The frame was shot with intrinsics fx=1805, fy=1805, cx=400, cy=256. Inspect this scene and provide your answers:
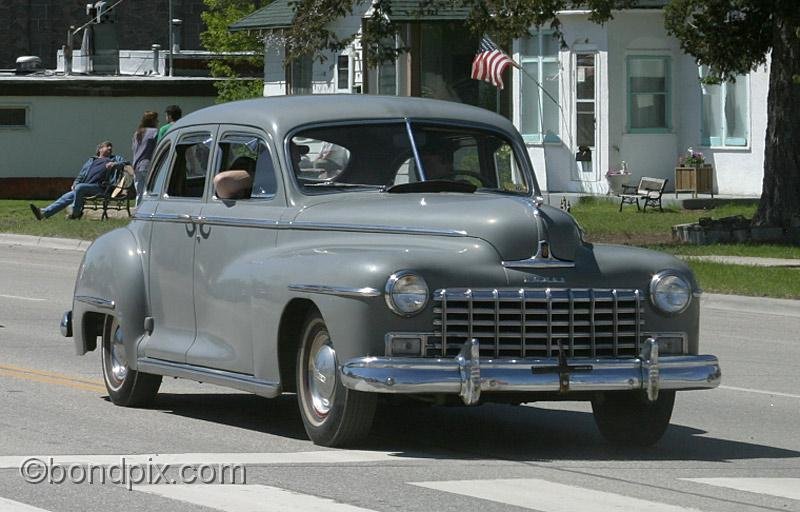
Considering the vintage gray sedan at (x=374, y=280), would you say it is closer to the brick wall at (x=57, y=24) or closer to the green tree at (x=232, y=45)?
the green tree at (x=232, y=45)

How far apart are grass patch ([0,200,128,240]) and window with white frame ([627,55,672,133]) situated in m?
13.4

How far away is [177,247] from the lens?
11.0m

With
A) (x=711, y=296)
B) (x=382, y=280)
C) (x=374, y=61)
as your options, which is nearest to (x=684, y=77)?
(x=374, y=61)

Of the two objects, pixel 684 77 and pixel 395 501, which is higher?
pixel 684 77

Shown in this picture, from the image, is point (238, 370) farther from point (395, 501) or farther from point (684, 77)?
point (684, 77)

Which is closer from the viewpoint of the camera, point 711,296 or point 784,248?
point 711,296

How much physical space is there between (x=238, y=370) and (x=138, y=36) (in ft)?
206

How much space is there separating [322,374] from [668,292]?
186 cm

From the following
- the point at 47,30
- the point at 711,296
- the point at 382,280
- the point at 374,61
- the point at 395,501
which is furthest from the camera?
the point at 47,30

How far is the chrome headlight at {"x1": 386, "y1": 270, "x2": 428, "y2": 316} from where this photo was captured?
8.97m

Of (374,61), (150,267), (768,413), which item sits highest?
(374,61)

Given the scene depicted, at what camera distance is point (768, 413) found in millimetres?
11461

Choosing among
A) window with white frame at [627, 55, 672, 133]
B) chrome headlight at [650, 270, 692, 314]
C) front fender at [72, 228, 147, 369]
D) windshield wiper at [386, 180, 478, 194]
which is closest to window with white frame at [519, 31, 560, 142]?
window with white frame at [627, 55, 672, 133]

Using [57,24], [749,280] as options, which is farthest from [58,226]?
[57,24]
